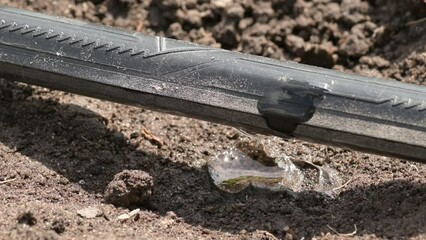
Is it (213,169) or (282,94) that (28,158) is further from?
(282,94)

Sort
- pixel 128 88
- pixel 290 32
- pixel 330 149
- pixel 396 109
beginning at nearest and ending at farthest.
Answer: pixel 396 109 → pixel 128 88 → pixel 330 149 → pixel 290 32

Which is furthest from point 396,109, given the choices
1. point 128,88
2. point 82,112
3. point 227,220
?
point 82,112

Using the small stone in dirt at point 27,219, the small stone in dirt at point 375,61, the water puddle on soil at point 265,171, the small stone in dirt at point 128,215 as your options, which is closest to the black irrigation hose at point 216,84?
the water puddle on soil at point 265,171

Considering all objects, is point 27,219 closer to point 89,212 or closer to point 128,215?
point 89,212

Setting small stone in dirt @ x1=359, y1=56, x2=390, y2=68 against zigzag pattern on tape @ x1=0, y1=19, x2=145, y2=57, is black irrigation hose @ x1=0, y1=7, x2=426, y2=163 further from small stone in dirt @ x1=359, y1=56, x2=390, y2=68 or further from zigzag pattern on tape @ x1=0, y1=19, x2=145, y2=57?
small stone in dirt @ x1=359, y1=56, x2=390, y2=68

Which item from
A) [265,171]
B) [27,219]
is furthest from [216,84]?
[27,219]
